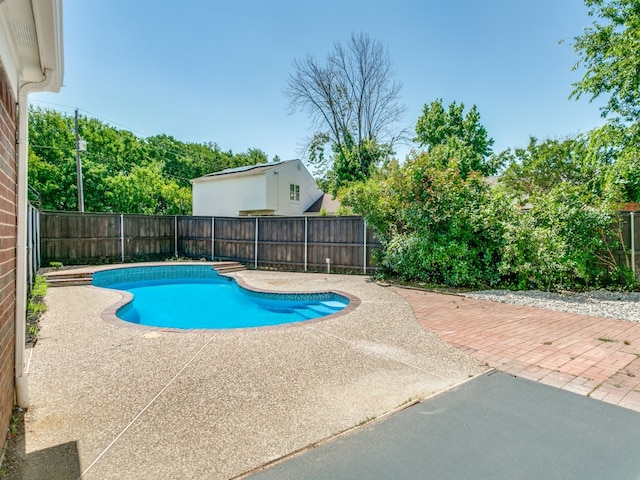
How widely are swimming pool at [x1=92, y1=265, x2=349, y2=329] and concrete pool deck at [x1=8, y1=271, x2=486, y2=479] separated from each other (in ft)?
6.47

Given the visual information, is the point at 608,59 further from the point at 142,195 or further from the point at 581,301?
the point at 142,195

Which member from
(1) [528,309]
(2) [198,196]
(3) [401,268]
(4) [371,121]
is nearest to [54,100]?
(2) [198,196]

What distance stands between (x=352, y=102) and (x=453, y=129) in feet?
23.8

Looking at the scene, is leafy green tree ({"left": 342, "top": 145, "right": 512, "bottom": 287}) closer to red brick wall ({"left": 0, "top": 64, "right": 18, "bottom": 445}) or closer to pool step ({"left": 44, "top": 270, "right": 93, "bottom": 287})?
red brick wall ({"left": 0, "top": 64, "right": 18, "bottom": 445})

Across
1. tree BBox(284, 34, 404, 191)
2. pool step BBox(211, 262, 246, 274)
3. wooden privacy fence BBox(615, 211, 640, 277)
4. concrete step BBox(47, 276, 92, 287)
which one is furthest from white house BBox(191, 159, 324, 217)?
wooden privacy fence BBox(615, 211, 640, 277)

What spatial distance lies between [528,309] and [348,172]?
17.9 m

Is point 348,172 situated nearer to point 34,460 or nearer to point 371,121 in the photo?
point 371,121

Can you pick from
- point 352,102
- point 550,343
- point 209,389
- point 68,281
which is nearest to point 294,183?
point 352,102

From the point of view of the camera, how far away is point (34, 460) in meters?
2.08

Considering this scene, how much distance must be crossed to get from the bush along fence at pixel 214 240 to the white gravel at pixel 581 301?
4378mm

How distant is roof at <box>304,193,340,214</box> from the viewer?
902 inches

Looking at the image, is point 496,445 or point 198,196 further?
point 198,196

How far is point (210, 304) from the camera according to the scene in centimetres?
870

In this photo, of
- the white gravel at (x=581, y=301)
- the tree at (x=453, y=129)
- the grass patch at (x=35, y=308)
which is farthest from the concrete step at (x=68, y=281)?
the tree at (x=453, y=129)
